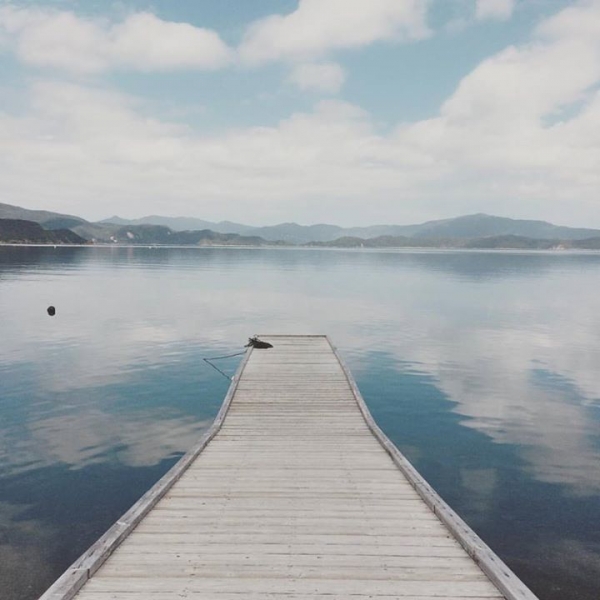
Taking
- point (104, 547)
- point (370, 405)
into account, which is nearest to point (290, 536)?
point (104, 547)

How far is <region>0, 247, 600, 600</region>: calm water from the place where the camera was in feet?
42.8

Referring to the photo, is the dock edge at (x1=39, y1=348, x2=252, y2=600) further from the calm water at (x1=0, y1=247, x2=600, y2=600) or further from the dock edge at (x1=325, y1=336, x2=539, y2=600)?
the dock edge at (x1=325, y1=336, x2=539, y2=600)

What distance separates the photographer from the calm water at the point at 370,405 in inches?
514

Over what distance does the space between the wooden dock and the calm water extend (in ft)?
12.1

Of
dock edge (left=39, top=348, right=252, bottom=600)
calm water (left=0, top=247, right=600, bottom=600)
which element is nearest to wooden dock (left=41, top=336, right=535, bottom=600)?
dock edge (left=39, top=348, right=252, bottom=600)

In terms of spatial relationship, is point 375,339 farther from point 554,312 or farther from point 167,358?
point 554,312

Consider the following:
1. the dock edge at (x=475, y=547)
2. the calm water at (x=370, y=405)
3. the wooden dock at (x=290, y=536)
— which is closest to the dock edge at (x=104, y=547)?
the wooden dock at (x=290, y=536)

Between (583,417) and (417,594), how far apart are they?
19184 mm

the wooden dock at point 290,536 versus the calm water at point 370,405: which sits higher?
the wooden dock at point 290,536

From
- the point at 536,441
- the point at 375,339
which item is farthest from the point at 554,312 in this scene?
the point at 536,441

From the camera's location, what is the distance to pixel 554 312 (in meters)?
58.3

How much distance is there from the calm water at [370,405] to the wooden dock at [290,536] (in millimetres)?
3690

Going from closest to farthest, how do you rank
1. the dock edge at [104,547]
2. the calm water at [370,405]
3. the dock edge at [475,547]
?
the dock edge at [104,547] < the dock edge at [475,547] < the calm water at [370,405]

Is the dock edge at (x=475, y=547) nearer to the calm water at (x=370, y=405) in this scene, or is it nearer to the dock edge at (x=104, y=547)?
the calm water at (x=370, y=405)
